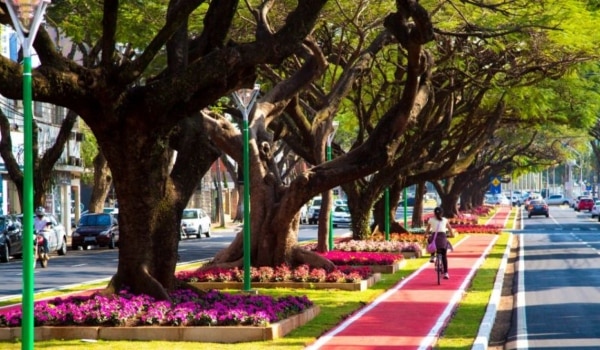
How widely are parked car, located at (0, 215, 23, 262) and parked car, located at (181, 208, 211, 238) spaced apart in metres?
21.1

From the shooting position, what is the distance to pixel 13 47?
5650 centimetres

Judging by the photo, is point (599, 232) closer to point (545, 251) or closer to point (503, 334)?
point (545, 251)

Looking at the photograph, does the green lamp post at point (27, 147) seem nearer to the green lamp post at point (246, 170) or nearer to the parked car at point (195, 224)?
the green lamp post at point (246, 170)

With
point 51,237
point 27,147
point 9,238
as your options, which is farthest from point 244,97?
point 51,237

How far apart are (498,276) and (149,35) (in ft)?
32.1

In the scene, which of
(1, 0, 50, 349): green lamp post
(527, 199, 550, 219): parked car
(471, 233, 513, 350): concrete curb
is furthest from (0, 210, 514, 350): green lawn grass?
(527, 199, 550, 219): parked car

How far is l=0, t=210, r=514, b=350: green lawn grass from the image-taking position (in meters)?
15.5

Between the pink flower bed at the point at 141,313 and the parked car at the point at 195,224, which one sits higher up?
the parked car at the point at 195,224

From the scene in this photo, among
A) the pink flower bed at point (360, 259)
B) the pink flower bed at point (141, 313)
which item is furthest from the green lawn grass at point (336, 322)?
the pink flower bed at point (360, 259)

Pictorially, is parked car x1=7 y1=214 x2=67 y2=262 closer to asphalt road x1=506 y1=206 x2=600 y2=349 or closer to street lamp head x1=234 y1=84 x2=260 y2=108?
asphalt road x1=506 y1=206 x2=600 y2=349

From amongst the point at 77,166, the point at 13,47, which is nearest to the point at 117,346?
the point at 13,47

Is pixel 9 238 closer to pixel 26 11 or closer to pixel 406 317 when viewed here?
pixel 406 317

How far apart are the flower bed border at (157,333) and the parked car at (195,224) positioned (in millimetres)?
44984

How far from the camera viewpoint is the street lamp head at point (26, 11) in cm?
1080
